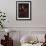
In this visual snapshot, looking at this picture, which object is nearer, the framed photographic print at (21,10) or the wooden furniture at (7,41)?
the wooden furniture at (7,41)

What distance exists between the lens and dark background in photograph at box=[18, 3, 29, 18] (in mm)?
3464

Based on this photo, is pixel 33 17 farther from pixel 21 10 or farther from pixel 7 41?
pixel 7 41

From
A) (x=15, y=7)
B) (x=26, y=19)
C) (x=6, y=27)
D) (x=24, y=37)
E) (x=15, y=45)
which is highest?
(x=15, y=7)

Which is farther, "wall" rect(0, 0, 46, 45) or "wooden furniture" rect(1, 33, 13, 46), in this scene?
"wall" rect(0, 0, 46, 45)

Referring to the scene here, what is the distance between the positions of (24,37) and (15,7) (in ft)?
2.74

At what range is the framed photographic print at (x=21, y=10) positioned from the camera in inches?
136

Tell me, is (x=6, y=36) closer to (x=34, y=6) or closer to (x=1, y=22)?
(x=1, y=22)

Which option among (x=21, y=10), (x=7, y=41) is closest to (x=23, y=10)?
(x=21, y=10)

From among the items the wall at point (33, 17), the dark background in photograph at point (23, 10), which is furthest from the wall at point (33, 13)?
the dark background in photograph at point (23, 10)

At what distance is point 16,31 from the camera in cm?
349

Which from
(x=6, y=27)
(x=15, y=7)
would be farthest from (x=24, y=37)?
(x=15, y=7)

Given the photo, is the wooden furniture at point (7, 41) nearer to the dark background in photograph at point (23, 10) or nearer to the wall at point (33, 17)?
the wall at point (33, 17)

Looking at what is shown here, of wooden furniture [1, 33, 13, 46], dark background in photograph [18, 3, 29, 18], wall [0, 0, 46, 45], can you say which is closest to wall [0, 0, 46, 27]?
wall [0, 0, 46, 45]

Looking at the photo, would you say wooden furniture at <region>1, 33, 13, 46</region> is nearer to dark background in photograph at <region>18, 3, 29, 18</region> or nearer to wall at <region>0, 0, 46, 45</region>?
wall at <region>0, 0, 46, 45</region>
